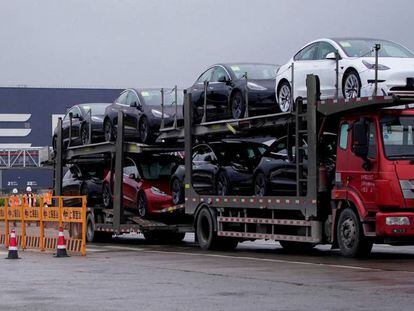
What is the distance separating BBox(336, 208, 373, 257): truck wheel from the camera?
17.1 metres

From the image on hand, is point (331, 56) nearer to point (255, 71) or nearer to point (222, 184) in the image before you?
point (255, 71)

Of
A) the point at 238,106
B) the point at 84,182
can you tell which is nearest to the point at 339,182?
the point at 238,106

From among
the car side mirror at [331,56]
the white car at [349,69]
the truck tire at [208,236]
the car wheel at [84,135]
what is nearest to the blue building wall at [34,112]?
the car wheel at [84,135]

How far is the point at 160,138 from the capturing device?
23656 mm

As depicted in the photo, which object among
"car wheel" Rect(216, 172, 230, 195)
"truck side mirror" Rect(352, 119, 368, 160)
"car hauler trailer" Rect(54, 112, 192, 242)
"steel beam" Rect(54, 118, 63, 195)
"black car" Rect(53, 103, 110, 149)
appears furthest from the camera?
"steel beam" Rect(54, 118, 63, 195)

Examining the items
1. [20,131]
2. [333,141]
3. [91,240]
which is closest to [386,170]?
[333,141]

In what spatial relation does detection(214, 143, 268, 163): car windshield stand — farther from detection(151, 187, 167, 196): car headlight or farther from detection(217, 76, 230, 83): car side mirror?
detection(151, 187, 167, 196): car headlight

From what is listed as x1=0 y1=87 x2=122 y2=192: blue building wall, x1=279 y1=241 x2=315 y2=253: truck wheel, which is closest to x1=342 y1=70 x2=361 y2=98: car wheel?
x1=279 y1=241 x2=315 y2=253: truck wheel

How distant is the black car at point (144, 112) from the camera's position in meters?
23.8

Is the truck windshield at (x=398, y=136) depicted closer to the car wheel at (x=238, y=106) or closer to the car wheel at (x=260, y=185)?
the car wheel at (x=260, y=185)

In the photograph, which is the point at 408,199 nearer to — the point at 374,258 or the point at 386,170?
the point at 386,170

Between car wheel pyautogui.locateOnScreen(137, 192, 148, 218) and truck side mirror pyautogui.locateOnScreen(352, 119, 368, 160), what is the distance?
8.41 meters

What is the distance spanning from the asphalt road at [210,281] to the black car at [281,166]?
4.25ft

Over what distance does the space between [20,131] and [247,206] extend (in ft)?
240
